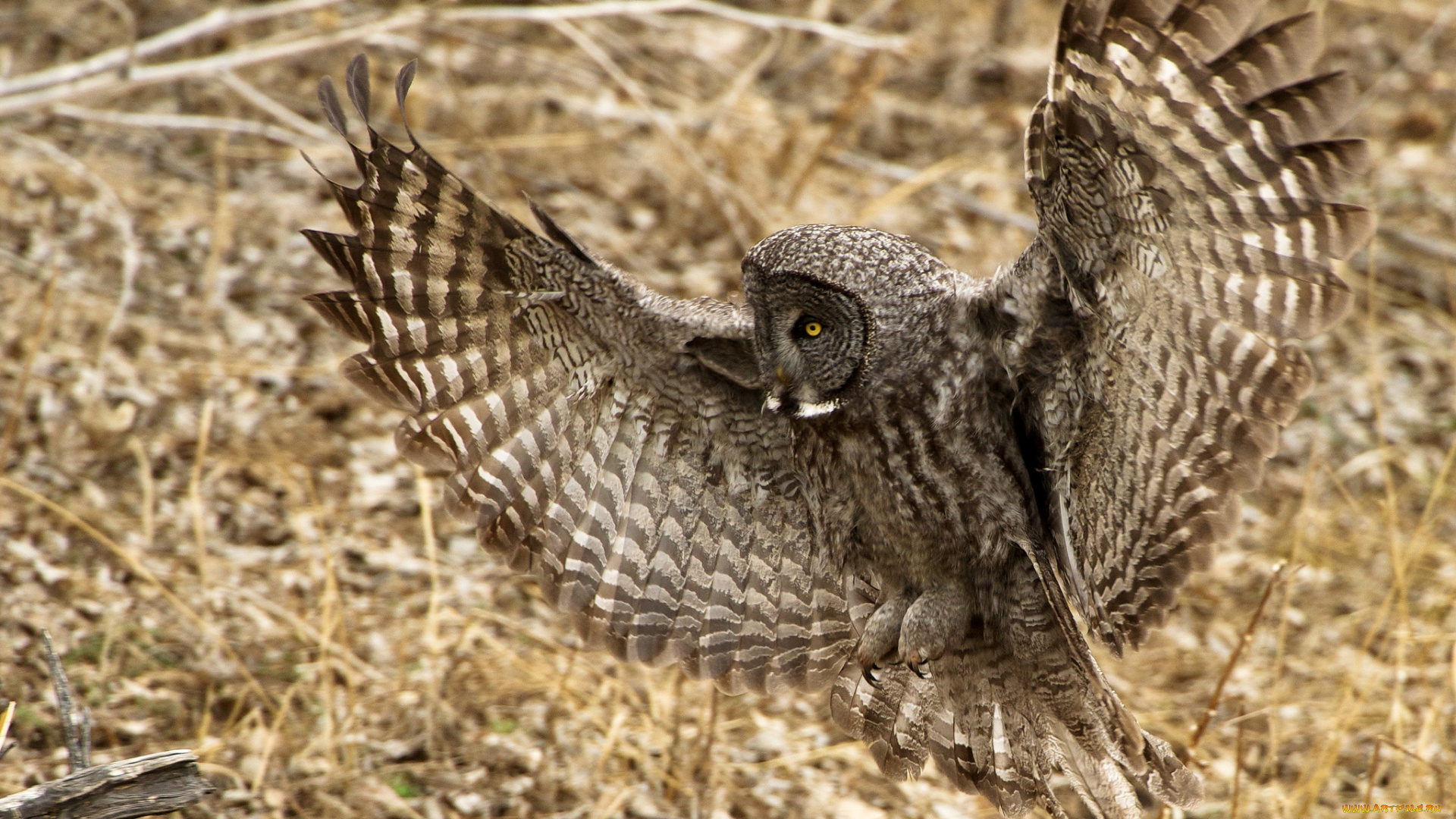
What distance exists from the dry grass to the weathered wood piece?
118 centimetres

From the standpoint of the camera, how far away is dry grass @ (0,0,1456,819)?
432 cm

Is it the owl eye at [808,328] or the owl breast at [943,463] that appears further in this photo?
the owl eye at [808,328]

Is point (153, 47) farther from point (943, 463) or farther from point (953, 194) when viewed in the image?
point (953, 194)

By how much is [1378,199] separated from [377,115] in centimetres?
588

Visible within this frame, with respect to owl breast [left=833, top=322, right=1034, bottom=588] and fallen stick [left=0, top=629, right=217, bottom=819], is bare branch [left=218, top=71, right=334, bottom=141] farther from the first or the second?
fallen stick [left=0, top=629, right=217, bottom=819]

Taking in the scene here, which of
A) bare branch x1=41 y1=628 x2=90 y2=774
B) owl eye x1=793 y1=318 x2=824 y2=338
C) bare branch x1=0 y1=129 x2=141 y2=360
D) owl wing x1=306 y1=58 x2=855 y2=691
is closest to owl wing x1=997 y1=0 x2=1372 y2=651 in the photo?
owl eye x1=793 y1=318 x2=824 y2=338

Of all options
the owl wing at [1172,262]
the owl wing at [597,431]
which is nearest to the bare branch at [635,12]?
the owl wing at [597,431]

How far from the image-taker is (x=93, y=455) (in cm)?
508

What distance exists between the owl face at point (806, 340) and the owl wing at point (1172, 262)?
46 centimetres

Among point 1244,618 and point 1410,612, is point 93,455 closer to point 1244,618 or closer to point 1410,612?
point 1244,618

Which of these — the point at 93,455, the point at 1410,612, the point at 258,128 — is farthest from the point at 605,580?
the point at 1410,612

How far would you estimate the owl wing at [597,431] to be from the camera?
3.63 metres

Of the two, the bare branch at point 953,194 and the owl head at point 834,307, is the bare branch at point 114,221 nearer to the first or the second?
the owl head at point 834,307

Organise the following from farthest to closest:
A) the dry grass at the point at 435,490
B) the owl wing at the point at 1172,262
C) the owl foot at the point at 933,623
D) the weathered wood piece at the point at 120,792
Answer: the dry grass at the point at 435,490 < the owl foot at the point at 933,623 < the weathered wood piece at the point at 120,792 < the owl wing at the point at 1172,262
